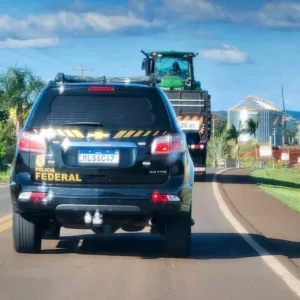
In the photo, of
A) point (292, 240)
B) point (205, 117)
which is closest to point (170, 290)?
point (292, 240)

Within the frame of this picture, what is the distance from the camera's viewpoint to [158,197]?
980 cm

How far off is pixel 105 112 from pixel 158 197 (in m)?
1.20

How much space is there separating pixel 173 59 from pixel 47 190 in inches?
946

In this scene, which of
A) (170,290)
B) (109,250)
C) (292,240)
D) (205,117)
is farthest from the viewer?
(205,117)

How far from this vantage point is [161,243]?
1219cm

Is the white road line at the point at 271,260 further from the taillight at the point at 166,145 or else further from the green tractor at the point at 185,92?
the green tractor at the point at 185,92

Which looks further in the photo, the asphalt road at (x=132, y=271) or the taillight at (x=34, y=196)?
the taillight at (x=34, y=196)

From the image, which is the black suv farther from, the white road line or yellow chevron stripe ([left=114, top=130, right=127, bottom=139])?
the white road line

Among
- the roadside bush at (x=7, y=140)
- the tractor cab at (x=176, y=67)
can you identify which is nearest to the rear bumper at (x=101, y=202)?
the tractor cab at (x=176, y=67)

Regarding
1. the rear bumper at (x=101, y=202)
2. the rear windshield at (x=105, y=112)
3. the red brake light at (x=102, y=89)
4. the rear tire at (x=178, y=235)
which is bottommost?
the rear tire at (x=178, y=235)

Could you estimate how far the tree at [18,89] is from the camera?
66.1 metres

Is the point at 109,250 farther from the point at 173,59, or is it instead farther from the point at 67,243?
the point at 173,59

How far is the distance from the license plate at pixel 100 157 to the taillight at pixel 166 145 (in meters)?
0.43

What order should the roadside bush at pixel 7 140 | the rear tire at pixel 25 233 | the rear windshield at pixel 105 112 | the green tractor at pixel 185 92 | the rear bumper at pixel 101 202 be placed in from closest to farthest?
the rear bumper at pixel 101 202
the rear windshield at pixel 105 112
the rear tire at pixel 25 233
the green tractor at pixel 185 92
the roadside bush at pixel 7 140
